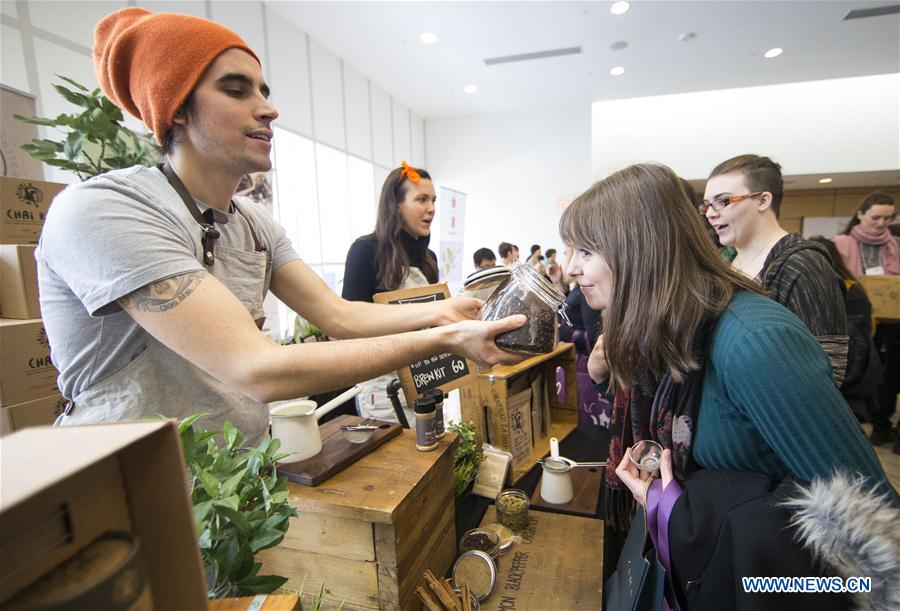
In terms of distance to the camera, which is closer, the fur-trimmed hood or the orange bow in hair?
the fur-trimmed hood

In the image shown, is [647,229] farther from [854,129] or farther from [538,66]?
[854,129]

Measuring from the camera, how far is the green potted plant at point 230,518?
0.48 m

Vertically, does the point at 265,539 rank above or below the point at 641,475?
above

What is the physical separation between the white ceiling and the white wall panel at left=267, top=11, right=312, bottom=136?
121 millimetres

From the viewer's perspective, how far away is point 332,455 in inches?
39.9

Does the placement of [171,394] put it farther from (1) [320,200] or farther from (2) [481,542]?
(1) [320,200]

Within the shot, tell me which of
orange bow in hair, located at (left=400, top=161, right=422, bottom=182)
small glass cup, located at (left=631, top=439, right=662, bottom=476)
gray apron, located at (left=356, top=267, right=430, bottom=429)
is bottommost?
gray apron, located at (left=356, top=267, right=430, bottom=429)

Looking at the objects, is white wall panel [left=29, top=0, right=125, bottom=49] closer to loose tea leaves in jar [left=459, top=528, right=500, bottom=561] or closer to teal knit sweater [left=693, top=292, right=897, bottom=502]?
loose tea leaves in jar [left=459, top=528, right=500, bottom=561]

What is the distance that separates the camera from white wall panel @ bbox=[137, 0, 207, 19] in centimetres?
322

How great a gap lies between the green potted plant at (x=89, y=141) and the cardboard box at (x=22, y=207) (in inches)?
8.9

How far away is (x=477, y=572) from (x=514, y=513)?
0.22 m

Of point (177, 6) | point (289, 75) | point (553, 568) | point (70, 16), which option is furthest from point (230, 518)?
point (289, 75)

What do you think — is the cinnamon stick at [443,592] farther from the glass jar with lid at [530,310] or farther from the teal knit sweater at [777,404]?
the teal knit sweater at [777,404]

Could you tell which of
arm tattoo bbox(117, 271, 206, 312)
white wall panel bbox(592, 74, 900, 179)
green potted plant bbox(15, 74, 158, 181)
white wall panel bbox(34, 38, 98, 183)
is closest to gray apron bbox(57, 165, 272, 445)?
arm tattoo bbox(117, 271, 206, 312)
